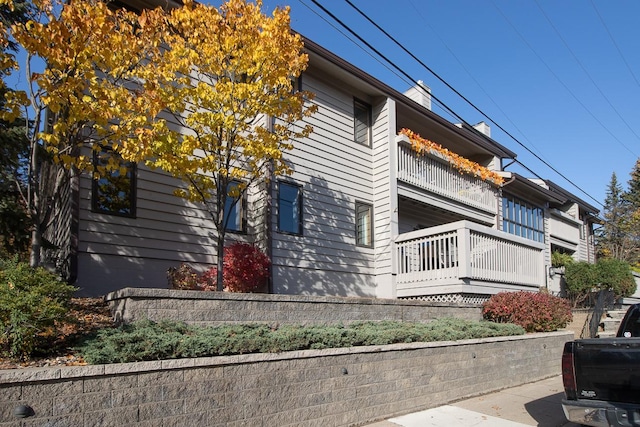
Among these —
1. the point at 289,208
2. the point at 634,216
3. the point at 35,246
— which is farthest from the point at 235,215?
the point at 634,216

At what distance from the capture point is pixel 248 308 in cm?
741

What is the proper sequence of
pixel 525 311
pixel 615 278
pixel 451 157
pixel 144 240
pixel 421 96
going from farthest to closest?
1. pixel 615 278
2. pixel 421 96
3. pixel 451 157
4. pixel 525 311
5. pixel 144 240

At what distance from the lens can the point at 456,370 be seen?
834cm

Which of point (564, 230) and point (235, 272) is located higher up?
point (564, 230)

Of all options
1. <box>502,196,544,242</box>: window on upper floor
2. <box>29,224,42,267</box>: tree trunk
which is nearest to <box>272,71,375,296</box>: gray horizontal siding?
<box>29,224,42,267</box>: tree trunk

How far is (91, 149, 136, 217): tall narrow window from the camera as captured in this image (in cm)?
916


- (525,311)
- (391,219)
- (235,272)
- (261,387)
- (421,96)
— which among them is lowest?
(261,387)

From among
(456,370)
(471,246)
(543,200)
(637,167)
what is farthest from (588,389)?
(637,167)

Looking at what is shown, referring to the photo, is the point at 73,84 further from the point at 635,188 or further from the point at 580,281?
the point at 635,188

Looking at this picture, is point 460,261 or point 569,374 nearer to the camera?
point 569,374

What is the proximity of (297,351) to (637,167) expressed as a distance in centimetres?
5640

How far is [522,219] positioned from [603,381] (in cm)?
1791

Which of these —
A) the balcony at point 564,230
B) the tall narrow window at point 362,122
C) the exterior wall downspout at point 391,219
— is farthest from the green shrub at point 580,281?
the tall narrow window at point 362,122

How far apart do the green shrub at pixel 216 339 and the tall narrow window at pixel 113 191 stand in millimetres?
3987
